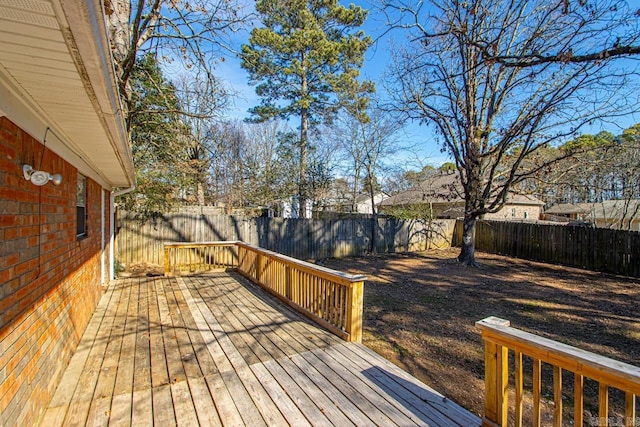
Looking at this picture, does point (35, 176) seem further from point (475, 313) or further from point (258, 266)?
point (475, 313)

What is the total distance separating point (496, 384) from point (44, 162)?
3.61m

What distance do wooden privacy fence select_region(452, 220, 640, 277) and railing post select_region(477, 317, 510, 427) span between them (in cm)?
1013

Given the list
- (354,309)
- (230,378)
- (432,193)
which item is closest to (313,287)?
(354,309)

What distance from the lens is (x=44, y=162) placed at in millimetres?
2287

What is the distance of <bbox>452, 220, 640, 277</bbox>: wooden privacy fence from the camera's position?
8.74 metres

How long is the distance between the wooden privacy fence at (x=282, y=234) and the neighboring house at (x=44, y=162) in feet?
16.1

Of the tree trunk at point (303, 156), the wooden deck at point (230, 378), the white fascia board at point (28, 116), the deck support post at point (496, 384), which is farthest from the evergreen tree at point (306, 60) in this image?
the deck support post at point (496, 384)

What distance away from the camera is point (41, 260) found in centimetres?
222

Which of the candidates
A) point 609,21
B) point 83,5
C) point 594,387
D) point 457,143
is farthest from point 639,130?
point 83,5

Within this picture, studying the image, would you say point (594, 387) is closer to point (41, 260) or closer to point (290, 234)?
point (41, 260)

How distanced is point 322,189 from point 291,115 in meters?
4.00

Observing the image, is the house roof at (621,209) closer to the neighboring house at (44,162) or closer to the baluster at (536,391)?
the baluster at (536,391)

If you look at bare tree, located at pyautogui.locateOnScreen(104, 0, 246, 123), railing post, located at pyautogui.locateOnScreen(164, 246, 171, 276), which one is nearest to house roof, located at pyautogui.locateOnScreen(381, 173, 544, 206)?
bare tree, located at pyautogui.locateOnScreen(104, 0, 246, 123)

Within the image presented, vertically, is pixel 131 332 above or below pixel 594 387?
above
